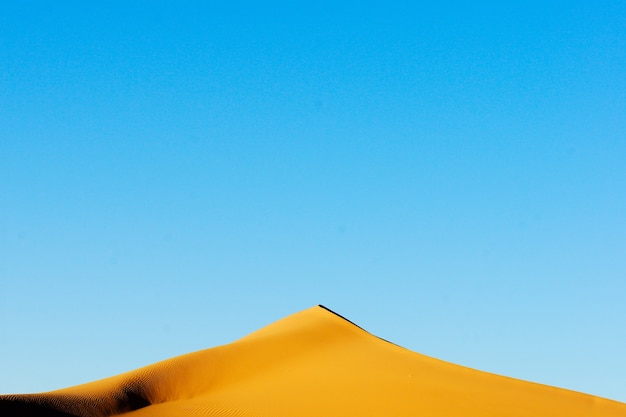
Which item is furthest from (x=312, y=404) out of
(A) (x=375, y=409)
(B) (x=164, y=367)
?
(B) (x=164, y=367)

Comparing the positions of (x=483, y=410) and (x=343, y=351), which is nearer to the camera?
(x=483, y=410)

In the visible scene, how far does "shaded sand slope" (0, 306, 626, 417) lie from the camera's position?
29391mm

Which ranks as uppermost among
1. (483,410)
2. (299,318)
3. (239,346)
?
(299,318)

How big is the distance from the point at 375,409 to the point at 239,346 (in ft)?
29.3

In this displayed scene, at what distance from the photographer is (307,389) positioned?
3153 centimetres

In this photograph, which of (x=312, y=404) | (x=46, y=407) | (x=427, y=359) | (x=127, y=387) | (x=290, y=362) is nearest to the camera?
(x=46, y=407)

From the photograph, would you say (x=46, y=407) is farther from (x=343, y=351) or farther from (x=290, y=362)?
(x=343, y=351)

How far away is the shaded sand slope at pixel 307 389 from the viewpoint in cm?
2939

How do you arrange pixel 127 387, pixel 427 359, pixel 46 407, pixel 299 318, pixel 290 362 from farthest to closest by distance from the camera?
pixel 299 318 → pixel 427 359 → pixel 290 362 → pixel 127 387 → pixel 46 407

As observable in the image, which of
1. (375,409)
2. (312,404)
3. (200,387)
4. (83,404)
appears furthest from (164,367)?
(375,409)

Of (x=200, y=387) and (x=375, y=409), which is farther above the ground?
(x=200, y=387)

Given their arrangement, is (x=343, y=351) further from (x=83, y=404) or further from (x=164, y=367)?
(x=83, y=404)

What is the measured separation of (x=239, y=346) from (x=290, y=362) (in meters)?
2.45

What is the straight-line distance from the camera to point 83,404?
1171 inches
